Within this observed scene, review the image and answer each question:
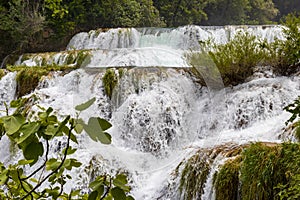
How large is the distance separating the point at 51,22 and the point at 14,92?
18.9 ft


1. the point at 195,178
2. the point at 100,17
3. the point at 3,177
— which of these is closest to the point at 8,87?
the point at 195,178

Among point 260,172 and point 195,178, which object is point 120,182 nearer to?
point 260,172

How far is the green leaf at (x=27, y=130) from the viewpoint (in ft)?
1.67

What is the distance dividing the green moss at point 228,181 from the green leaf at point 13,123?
Result: 7.85 feet

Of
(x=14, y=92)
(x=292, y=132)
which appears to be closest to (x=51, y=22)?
(x=14, y=92)

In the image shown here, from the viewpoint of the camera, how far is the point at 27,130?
519 mm

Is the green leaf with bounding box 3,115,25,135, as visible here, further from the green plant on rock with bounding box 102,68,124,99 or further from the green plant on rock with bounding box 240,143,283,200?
the green plant on rock with bounding box 240,143,283,200

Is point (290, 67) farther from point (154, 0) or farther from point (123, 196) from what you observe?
point (154, 0)

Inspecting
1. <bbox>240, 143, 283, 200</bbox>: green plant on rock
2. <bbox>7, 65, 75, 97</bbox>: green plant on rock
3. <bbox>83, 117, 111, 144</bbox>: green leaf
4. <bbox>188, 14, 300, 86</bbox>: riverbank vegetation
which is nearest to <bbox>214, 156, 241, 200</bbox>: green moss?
<bbox>240, 143, 283, 200</bbox>: green plant on rock

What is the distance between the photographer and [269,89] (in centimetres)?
477

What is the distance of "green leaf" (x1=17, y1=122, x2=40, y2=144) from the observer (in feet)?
1.67

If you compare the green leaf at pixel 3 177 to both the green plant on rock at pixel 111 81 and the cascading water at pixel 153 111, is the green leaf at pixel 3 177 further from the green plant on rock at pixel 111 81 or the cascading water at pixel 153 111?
the green plant on rock at pixel 111 81

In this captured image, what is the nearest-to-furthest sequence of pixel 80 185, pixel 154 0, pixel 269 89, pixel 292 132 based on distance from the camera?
pixel 292 132, pixel 80 185, pixel 269 89, pixel 154 0

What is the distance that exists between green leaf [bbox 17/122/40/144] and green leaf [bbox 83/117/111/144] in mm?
71
